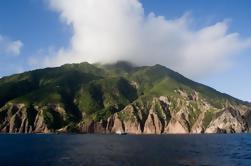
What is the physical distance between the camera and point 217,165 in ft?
328

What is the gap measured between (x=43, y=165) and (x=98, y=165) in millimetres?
14825

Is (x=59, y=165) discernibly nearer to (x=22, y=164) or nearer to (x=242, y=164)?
(x=22, y=164)

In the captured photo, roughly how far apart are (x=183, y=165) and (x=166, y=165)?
473 centimetres

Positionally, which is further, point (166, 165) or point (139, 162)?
point (139, 162)

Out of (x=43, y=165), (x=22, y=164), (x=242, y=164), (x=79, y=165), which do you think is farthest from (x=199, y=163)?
(x=22, y=164)

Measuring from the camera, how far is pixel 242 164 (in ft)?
343

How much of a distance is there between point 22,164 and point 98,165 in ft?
71.4

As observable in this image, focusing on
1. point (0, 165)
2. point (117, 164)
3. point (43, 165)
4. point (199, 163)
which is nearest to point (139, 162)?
point (117, 164)

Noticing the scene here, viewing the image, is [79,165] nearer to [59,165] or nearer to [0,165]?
[59,165]

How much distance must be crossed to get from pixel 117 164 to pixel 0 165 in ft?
103

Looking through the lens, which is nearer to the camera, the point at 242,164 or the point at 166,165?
the point at 166,165

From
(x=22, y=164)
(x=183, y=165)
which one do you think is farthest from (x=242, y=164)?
(x=22, y=164)

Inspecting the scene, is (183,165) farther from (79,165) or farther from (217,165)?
(79,165)

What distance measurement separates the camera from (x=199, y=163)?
104 metres
